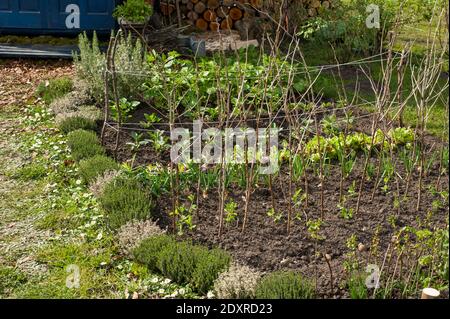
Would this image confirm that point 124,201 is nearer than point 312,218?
No

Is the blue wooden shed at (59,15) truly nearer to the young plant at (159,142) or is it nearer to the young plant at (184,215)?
the young plant at (159,142)

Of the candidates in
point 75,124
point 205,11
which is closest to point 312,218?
point 75,124

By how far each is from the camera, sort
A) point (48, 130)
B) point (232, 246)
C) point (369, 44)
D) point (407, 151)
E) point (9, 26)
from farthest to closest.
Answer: point (9, 26) → point (369, 44) → point (48, 130) → point (407, 151) → point (232, 246)

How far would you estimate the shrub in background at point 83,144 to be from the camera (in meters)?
6.64

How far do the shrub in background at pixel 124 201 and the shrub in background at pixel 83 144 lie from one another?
35.2 inches

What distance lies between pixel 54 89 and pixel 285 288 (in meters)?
5.12

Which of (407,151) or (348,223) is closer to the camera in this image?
(348,223)

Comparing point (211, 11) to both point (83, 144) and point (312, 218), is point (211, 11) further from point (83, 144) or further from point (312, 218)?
point (312, 218)

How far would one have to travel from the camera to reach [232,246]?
5.03 meters

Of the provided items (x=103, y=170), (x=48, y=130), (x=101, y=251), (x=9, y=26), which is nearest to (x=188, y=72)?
(x=48, y=130)

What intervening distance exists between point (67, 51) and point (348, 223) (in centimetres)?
626

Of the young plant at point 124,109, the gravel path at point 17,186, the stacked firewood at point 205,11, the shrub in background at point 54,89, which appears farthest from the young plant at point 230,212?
the stacked firewood at point 205,11

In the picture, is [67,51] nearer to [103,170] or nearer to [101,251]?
[103,170]

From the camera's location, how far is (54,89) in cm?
857
